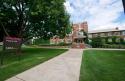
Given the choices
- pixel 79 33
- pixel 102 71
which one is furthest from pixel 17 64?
pixel 79 33

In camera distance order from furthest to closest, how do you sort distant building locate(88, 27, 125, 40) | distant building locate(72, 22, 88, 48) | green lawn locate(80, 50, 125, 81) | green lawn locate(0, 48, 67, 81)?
distant building locate(88, 27, 125, 40) → distant building locate(72, 22, 88, 48) → green lawn locate(0, 48, 67, 81) → green lawn locate(80, 50, 125, 81)

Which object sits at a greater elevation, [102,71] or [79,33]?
[79,33]

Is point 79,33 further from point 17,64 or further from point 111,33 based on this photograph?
point 17,64

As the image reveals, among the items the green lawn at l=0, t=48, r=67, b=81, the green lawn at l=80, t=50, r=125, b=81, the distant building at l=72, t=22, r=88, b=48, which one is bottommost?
the green lawn at l=80, t=50, r=125, b=81

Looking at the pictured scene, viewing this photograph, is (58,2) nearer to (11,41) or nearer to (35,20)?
(35,20)

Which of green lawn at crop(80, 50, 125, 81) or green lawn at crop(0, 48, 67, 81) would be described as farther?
green lawn at crop(0, 48, 67, 81)

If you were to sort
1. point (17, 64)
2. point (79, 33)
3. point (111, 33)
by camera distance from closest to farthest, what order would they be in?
point (17, 64) → point (79, 33) → point (111, 33)

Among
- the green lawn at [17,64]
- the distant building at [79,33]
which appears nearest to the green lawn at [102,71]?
the green lawn at [17,64]

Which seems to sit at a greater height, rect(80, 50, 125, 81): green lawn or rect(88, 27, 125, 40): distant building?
rect(88, 27, 125, 40): distant building

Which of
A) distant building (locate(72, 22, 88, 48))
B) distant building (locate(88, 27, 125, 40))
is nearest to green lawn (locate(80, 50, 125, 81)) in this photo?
distant building (locate(72, 22, 88, 48))

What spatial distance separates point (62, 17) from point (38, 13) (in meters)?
4.45

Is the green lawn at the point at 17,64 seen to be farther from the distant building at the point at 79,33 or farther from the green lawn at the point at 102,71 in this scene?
the distant building at the point at 79,33

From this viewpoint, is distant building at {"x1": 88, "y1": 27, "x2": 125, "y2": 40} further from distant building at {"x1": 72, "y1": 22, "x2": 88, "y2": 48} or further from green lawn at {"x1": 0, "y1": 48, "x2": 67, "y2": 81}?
green lawn at {"x1": 0, "y1": 48, "x2": 67, "y2": 81}

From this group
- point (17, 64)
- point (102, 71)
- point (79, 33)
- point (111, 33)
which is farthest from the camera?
point (111, 33)
